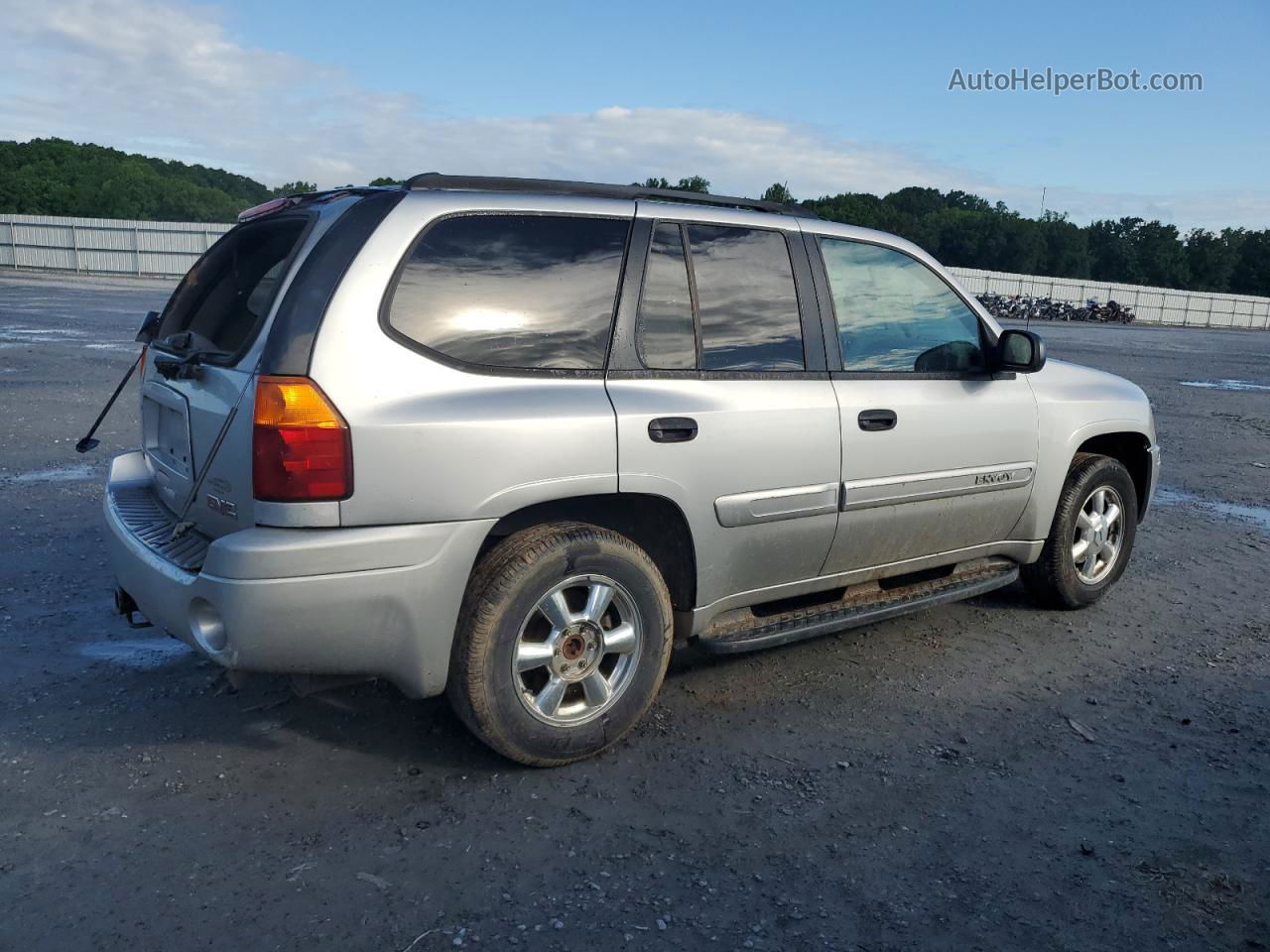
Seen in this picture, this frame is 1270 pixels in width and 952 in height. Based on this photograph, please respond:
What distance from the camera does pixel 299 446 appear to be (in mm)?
2969

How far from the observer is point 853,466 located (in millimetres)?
4113

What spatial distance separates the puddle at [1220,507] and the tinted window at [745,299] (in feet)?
16.4

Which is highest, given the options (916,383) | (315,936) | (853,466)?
(916,383)

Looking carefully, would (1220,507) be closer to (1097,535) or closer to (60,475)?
(1097,535)

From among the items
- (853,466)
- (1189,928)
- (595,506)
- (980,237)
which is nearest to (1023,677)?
(853,466)

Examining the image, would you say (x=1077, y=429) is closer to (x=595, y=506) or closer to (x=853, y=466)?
(x=853, y=466)

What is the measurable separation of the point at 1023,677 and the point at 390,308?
10.1 ft

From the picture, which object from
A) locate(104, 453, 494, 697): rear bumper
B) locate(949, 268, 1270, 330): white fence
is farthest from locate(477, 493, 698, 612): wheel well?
locate(949, 268, 1270, 330): white fence

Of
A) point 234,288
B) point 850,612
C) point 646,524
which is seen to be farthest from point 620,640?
point 234,288

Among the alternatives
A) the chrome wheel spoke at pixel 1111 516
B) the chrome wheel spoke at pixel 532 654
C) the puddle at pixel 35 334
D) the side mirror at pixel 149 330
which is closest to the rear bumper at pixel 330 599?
the chrome wheel spoke at pixel 532 654

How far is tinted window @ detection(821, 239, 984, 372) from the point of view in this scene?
14.1 feet

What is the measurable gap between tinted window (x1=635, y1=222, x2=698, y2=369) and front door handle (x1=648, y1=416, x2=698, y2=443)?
0.22 m

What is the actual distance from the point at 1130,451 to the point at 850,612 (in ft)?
7.74

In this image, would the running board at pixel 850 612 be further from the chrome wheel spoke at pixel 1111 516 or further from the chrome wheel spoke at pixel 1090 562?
the chrome wheel spoke at pixel 1111 516
